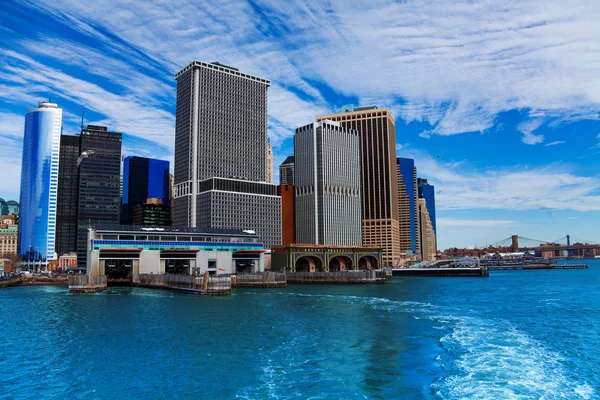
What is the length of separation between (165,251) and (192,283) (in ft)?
145

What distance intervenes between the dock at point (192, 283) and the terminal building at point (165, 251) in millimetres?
9091

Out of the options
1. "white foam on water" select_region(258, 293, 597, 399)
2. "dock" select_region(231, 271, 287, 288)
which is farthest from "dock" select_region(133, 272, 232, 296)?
"white foam on water" select_region(258, 293, 597, 399)

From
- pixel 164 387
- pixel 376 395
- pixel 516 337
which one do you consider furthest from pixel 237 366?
pixel 516 337

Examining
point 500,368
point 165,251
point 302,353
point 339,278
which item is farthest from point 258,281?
point 500,368

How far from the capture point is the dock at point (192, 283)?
116812 millimetres

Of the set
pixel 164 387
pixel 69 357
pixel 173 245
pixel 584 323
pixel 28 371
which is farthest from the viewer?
pixel 173 245

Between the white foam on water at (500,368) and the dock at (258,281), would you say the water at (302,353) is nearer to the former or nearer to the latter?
the white foam on water at (500,368)

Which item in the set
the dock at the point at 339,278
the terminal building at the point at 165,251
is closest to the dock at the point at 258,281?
the terminal building at the point at 165,251

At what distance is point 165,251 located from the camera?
538ft

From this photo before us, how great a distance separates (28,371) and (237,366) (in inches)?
756

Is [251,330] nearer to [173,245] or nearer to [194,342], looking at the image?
[194,342]

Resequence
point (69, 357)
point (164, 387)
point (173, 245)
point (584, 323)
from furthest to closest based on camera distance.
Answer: point (173, 245) → point (584, 323) → point (69, 357) → point (164, 387)

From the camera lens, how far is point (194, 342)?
55.3 meters

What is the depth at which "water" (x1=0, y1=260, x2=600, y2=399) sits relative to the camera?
3738 cm
